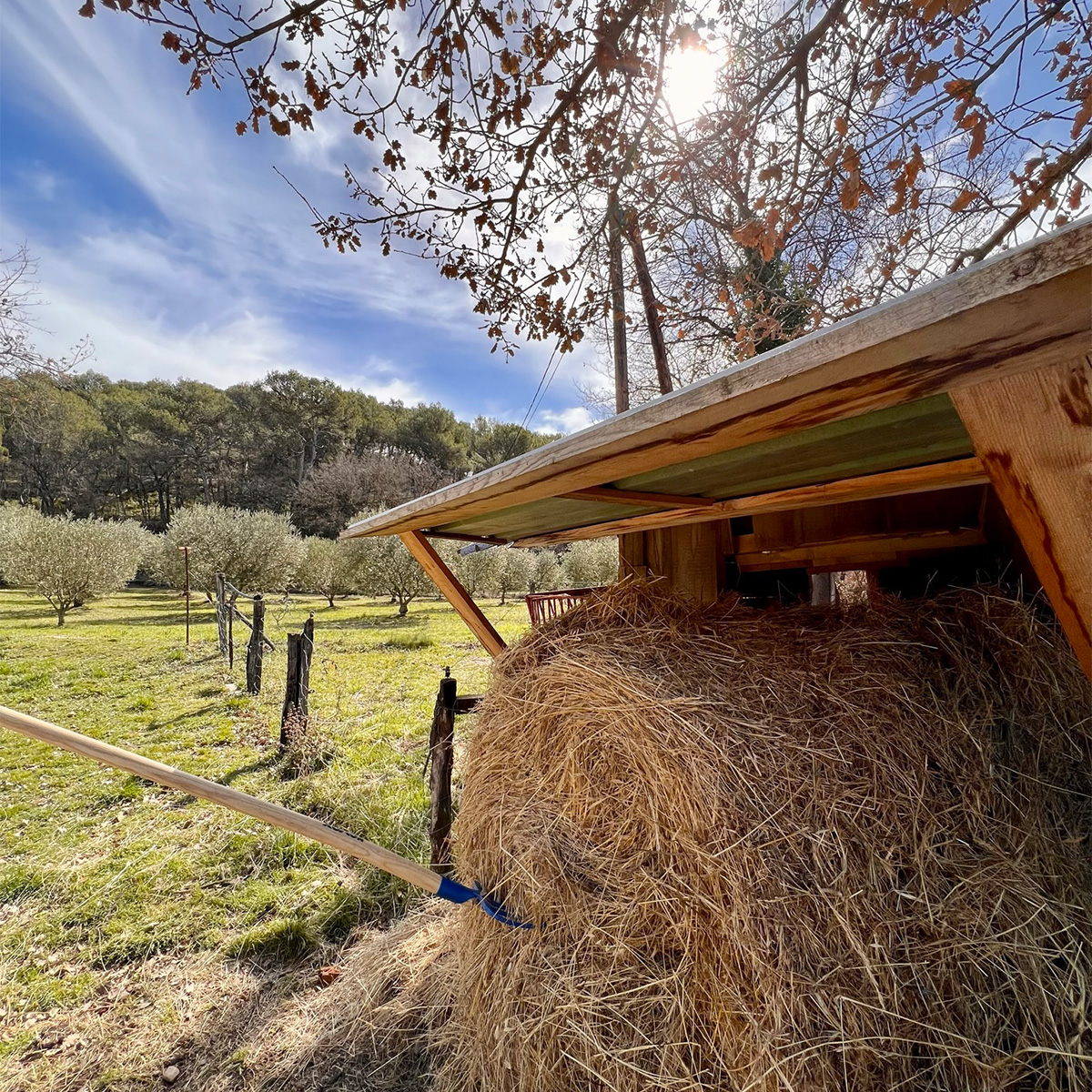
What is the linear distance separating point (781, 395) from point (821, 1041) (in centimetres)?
140

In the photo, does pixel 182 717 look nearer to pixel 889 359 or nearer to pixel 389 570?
pixel 889 359

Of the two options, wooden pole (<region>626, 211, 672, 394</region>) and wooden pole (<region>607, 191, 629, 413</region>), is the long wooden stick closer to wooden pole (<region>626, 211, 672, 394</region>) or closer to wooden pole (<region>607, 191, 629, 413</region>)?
wooden pole (<region>607, 191, 629, 413</region>)

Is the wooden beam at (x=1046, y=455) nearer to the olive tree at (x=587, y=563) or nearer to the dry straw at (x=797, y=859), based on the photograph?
the dry straw at (x=797, y=859)

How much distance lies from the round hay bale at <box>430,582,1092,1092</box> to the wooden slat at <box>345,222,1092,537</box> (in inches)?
32.1

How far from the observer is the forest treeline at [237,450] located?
34.2 m

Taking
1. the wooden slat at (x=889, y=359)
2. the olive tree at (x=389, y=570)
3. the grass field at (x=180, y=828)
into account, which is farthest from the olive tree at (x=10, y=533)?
the wooden slat at (x=889, y=359)

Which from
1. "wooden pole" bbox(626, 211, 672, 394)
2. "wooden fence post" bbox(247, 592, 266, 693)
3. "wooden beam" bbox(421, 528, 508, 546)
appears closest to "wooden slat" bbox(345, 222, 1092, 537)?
"wooden beam" bbox(421, 528, 508, 546)

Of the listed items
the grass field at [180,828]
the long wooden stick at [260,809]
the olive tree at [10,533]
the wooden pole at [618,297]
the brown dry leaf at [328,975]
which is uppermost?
the wooden pole at [618,297]

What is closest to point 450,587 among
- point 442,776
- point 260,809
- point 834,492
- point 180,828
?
point 260,809

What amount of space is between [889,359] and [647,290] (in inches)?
179

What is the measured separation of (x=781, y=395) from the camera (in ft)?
2.90

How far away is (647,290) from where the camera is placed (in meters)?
4.82

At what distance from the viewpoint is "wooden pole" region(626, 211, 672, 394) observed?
4.07 meters

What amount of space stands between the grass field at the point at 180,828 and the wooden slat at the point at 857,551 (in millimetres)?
3099
